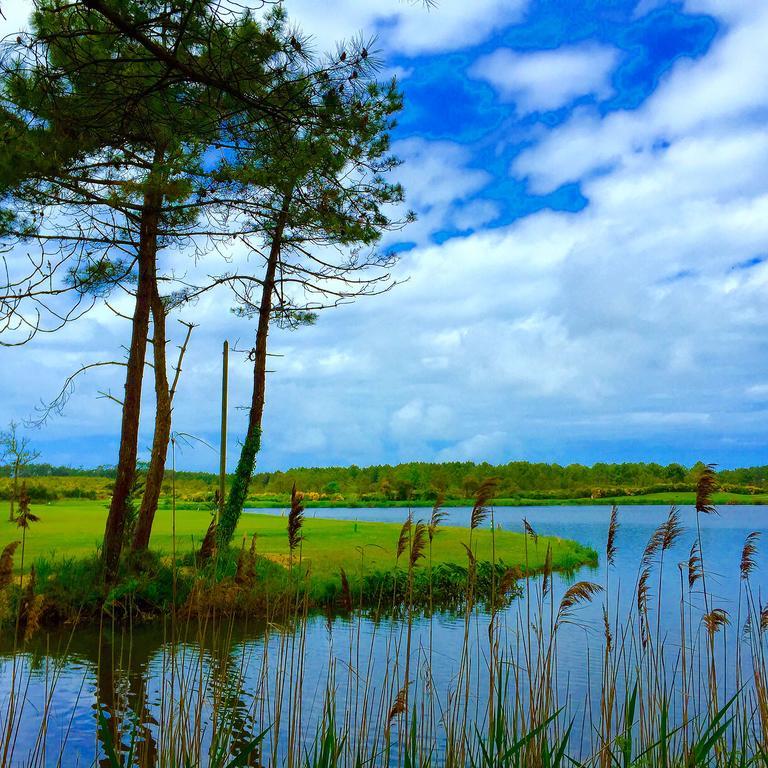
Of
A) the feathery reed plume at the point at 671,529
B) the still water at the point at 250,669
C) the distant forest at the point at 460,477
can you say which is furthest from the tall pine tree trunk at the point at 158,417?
the distant forest at the point at 460,477

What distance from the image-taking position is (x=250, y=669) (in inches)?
329

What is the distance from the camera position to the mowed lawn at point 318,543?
46.9 ft

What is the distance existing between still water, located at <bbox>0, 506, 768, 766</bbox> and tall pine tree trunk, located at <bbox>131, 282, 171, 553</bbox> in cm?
259

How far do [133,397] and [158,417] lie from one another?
1713mm

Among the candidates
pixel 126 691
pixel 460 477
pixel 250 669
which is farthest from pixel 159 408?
pixel 460 477

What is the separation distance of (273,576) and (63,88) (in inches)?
345

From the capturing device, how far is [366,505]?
5294 centimetres

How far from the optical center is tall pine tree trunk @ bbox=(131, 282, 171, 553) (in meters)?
12.6

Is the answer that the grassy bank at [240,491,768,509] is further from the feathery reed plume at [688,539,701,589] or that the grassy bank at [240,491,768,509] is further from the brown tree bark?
the feathery reed plume at [688,539,701,589]

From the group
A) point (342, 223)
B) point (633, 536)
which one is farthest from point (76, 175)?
point (633, 536)

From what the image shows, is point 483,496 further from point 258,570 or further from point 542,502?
point 542,502

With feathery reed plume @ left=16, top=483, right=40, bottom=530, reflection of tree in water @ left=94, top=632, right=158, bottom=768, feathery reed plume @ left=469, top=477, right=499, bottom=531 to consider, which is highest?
feathery reed plume @ left=469, top=477, right=499, bottom=531

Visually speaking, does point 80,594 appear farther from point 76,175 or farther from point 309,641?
point 76,175

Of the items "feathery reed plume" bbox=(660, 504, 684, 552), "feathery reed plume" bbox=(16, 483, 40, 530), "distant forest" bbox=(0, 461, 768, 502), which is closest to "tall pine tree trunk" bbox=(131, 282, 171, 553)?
"feathery reed plume" bbox=(16, 483, 40, 530)
